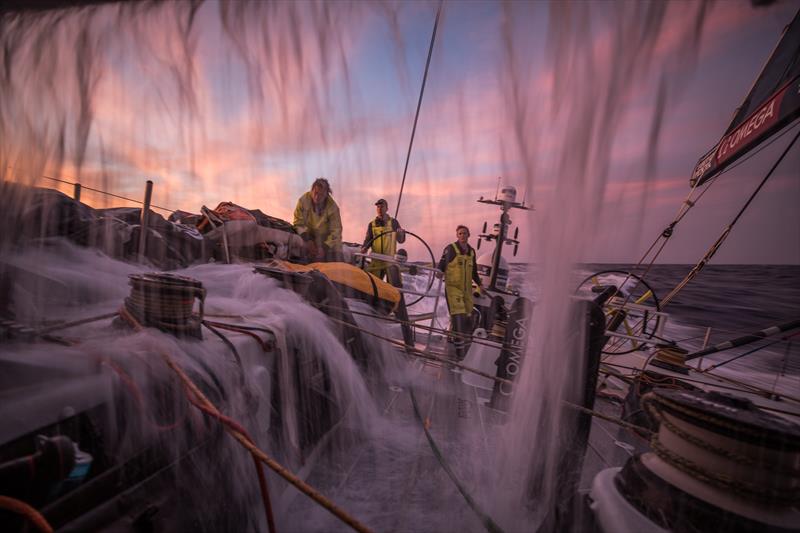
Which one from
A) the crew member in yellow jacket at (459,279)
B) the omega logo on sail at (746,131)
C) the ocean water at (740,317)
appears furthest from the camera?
the ocean water at (740,317)

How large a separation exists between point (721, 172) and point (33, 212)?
17.7ft

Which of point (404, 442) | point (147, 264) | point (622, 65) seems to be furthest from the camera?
point (147, 264)

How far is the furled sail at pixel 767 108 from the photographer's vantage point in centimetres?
264

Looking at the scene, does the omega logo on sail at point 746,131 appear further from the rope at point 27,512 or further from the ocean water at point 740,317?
the rope at point 27,512

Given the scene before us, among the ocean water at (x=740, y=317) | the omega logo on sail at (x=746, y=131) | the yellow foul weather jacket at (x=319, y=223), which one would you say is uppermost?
the omega logo on sail at (x=746, y=131)

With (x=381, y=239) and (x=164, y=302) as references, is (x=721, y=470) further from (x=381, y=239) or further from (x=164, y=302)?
(x=381, y=239)

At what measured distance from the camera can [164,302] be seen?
1.57 metres

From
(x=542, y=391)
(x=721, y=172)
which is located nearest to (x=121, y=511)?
(x=542, y=391)

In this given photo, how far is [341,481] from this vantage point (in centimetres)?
208

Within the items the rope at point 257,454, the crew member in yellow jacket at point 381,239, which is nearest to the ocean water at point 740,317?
the rope at point 257,454

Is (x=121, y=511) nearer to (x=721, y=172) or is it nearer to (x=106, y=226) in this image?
(x=106, y=226)

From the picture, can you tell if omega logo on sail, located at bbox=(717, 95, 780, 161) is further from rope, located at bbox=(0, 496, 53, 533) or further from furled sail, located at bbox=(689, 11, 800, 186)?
rope, located at bbox=(0, 496, 53, 533)

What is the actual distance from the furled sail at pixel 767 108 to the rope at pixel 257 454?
311cm

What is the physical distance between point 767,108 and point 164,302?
4.35 m
